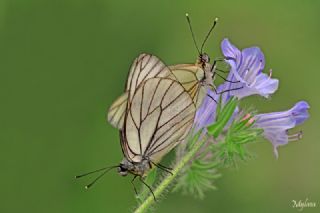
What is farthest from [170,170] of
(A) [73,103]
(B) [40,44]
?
(B) [40,44]

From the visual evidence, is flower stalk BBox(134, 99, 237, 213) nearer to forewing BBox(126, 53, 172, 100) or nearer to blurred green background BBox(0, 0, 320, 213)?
forewing BBox(126, 53, 172, 100)

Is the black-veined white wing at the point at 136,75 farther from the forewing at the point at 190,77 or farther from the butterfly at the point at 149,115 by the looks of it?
the forewing at the point at 190,77

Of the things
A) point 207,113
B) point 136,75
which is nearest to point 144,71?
point 136,75

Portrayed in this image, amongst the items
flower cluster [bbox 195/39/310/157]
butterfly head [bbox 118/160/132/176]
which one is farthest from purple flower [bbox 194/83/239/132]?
butterfly head [bbox 118/160/132/176]

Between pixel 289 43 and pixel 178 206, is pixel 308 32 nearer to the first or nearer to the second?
pixel 289 43

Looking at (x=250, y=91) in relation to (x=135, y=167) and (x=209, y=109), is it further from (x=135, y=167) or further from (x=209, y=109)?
(x=135, y=167)

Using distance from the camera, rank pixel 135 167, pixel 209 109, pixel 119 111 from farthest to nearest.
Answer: pixel 209 109 < pixel 119 111 < pixel 135 167
